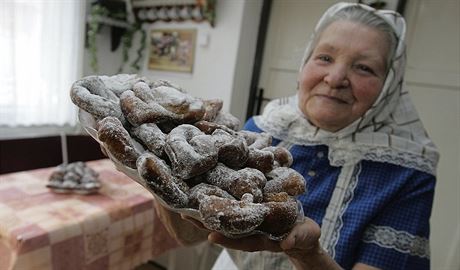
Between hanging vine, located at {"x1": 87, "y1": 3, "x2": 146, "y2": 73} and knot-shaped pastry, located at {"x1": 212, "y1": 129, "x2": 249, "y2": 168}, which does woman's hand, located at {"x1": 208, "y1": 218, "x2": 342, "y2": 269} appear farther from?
hanging vine, located at {"x1": 87, "y1": 3, "x2": 146, "y2": 73}

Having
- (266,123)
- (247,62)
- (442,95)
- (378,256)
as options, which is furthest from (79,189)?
(442,95)

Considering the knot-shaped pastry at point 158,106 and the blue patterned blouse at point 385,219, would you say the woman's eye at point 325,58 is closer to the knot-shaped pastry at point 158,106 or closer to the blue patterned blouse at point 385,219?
the blue patterned blouse at point 385,219

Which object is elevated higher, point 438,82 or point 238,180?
point 438,82

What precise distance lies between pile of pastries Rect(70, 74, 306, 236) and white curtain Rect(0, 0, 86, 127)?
4.85 ft

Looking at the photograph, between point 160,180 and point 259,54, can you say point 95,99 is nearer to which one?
point 160,180

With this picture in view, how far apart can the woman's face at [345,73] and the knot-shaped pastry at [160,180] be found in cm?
48

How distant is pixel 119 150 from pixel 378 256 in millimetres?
588

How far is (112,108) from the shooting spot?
1.31 ft

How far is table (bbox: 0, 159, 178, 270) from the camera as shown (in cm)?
81

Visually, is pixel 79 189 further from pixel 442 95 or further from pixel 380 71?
pixel 442 95

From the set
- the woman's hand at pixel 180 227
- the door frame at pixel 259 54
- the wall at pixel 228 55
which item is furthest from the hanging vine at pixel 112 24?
the woman's hand at pixel 180 227

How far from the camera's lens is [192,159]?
0.34m

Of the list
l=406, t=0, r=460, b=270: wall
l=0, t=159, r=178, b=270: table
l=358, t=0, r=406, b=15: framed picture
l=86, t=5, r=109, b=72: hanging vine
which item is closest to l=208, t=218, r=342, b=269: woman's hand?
l=0, t=159, r=178, b=270: table

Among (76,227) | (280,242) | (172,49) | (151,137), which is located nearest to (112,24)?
(172,49)
